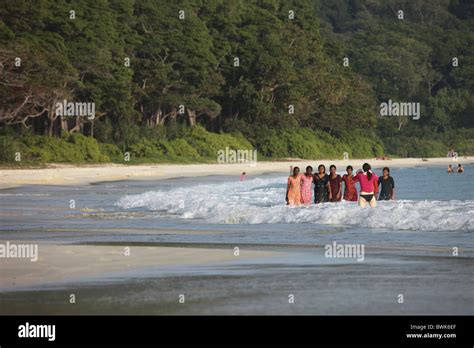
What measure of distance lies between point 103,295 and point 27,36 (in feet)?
171

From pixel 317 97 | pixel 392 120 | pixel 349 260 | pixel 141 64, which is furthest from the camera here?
pixel 392 120

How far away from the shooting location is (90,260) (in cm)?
1612

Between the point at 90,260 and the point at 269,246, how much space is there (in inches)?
143

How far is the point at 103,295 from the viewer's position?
12719mm

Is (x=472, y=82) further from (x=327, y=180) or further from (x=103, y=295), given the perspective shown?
(x=103, y=295)

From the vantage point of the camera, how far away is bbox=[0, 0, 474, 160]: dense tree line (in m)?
Result: 61.1

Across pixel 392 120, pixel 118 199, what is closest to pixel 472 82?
pixel 392 120

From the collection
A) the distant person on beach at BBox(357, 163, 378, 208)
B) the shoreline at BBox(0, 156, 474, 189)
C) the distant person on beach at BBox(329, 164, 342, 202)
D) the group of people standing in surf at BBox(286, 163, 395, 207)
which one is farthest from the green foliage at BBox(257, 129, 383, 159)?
the distant person on beach at BBox(357, 163, 378, 208)

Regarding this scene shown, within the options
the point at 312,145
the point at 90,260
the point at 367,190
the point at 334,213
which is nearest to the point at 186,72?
the point at 312,145

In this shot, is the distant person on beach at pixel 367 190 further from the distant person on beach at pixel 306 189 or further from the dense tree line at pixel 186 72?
the dense tree line at pixel 186 72

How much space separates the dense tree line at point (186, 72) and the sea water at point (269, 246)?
2709 centimetres

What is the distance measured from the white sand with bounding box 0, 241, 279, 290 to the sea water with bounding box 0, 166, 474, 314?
21.2 inches
